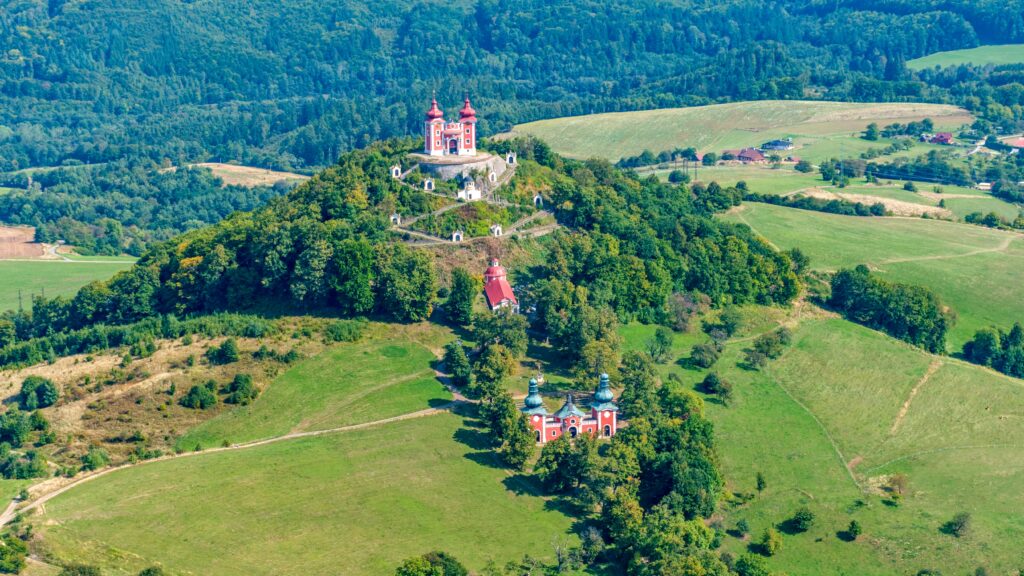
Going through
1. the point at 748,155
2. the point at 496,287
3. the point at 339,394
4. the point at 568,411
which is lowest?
the point at 339,394

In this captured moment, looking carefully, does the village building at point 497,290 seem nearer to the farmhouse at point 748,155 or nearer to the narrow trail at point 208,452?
the narrow trail at point 208,452

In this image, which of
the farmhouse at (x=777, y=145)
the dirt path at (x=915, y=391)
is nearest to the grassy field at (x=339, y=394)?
the dirt path at (x=915, y=391)

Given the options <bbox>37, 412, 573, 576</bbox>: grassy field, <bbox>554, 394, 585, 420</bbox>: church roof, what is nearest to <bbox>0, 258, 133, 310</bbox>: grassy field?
<bbox>37, 412, 573, 576</bbox>: grassy field

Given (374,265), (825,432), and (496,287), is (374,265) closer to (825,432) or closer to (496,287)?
(496,287)

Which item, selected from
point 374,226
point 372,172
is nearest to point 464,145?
point 372,172

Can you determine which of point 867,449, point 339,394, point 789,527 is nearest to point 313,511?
point 339,394

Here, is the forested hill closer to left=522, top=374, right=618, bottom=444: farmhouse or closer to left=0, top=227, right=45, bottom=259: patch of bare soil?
left=522, top=374, right=618, bottom=444: farmhouse
